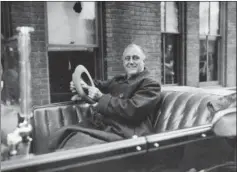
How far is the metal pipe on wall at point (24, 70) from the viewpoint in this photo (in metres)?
1.28

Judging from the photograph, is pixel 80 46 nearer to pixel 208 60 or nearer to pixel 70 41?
pixel 70 41

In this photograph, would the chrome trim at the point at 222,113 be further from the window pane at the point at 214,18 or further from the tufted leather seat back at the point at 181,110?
the window pane at the point at 214,18

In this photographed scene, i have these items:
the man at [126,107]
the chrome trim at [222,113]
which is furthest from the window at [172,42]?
the chrome trim at [222,113]

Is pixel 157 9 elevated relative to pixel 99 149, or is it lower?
elevated

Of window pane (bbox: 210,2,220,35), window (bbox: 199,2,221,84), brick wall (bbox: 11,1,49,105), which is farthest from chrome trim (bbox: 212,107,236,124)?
window pane (bbox: 210,2,220,35)

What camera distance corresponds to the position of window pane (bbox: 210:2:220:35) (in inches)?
242

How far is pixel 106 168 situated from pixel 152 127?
1.15 metres

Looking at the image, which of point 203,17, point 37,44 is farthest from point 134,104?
point 203,17

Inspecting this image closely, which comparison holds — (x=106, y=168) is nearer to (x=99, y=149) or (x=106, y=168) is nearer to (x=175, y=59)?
(x=99, y=149)

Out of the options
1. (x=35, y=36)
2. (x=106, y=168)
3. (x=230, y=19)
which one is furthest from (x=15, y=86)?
(x=230, y=19)

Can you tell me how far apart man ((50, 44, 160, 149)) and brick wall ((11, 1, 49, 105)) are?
1.10m

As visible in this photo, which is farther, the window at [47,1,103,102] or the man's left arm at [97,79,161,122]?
the window at [47,1,103,102]

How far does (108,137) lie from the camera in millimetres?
2170

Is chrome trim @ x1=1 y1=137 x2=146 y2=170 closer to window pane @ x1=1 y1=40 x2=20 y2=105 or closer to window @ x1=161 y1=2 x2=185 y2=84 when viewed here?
window pane @ x1=1 y1=40 x2=20 y2=105
